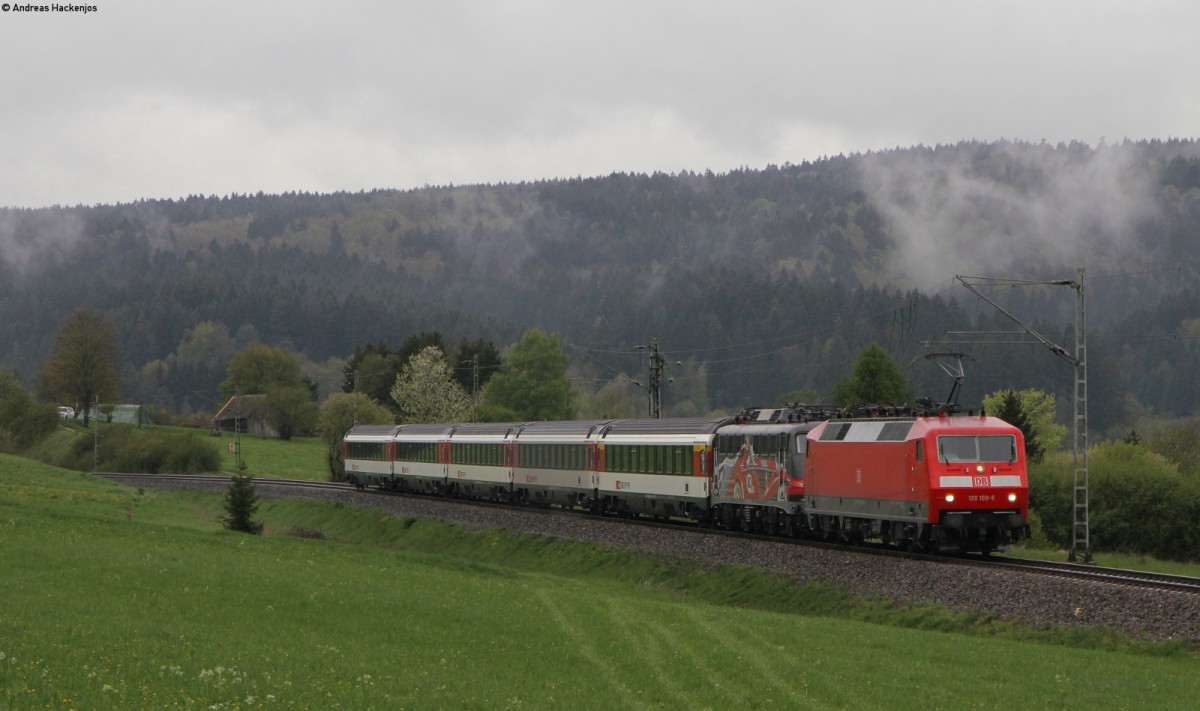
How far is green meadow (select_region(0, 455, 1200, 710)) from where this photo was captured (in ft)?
67.4

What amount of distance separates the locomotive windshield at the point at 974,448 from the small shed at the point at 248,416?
458ft

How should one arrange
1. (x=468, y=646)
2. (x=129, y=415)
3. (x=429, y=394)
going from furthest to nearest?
(x=129, y=415) → (x=429, y=394) → (x=468, y=646)

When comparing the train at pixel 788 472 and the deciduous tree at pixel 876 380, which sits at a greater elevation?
the deciduous tree at pixel 876 380

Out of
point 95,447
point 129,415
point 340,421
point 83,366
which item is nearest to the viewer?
point 340,421

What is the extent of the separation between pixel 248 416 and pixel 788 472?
141 m

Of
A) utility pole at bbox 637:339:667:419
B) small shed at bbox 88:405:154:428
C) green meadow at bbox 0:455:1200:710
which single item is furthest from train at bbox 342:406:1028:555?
small shed at bbox 88:405:154:428

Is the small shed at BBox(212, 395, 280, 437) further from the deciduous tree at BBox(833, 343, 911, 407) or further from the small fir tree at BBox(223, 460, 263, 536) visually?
the small fir tree at BBox(223, 460, 263, 536)

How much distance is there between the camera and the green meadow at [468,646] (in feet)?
67.4

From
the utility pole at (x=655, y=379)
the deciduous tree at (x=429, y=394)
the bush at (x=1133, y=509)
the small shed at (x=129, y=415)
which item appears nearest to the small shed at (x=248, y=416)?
the small shed at (x=129, y=415)

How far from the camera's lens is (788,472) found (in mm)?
45094

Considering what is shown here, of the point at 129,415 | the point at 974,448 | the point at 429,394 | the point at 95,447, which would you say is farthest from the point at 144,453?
the point at 974,448

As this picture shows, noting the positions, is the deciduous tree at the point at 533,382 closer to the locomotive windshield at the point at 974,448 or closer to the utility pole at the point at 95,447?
the utility pole at the point at 95,447

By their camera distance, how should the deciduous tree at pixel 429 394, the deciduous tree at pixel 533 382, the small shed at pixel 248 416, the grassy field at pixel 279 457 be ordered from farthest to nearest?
the small shed at pixel 248 416 < the deciduous tree at pixel 533 382 < the deciduous tree at pixel 429 394 < the grassy field at pixel 279 457

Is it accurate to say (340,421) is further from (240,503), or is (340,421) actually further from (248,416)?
(240,503)
